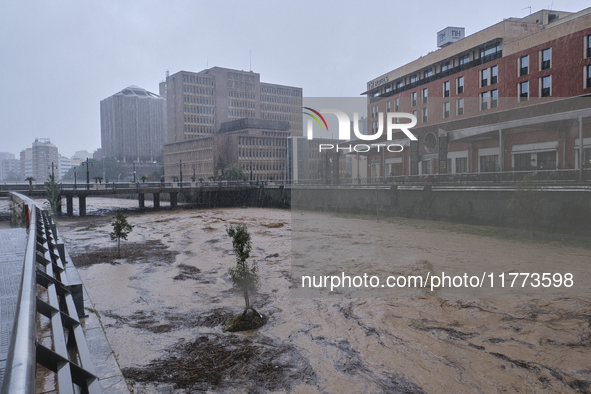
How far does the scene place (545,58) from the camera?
103ft

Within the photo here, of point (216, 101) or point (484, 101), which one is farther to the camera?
point (216, 101)

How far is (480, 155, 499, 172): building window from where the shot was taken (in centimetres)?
3041

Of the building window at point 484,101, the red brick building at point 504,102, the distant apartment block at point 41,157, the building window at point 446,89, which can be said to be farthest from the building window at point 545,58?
the distant apartment block at point 41,157

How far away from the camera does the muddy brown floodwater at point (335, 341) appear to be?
7.59 m

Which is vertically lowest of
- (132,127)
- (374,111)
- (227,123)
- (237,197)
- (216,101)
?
(237,197)

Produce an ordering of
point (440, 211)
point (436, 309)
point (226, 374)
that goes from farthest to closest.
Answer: point (440, 211) → point (436, 309) → point (226, 374)

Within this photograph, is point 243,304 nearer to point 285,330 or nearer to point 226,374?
point 285,330

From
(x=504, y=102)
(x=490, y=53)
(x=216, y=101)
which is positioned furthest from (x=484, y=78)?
(x=216, y=101)

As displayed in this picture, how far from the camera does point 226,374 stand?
7.86 meters

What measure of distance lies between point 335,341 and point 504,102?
1241 inches

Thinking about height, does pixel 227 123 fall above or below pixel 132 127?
below

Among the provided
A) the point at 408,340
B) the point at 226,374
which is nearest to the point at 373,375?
the point at 408,340

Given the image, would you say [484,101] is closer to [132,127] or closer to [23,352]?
[23,352]

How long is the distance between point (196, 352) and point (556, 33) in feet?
107
